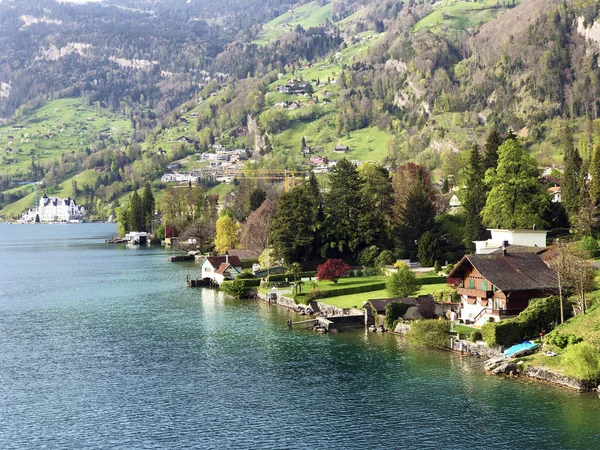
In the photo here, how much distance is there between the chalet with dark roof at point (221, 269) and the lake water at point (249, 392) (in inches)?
980

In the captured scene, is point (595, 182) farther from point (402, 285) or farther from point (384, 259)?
point (402, 285)

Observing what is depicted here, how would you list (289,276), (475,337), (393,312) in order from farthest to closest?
(289,276), (393,312), (475,337)

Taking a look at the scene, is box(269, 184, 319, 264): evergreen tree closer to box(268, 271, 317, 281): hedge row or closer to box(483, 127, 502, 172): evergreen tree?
box(268, 271, 317, 281): hedge row

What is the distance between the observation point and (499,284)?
6481 centimetres

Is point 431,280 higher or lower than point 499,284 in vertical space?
lower

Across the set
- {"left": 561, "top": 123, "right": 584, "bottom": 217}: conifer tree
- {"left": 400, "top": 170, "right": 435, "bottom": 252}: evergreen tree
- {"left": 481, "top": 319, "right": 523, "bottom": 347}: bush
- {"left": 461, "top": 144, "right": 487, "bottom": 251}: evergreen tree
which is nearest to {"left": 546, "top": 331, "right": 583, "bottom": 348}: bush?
{"left": 481, "top": 319, "right": 523, "bottom": 347}: bush

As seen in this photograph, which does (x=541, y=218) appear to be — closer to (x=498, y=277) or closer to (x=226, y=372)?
(x=498, y=277)

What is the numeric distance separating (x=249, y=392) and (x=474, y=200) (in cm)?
6265

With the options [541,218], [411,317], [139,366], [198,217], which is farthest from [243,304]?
[198,217]

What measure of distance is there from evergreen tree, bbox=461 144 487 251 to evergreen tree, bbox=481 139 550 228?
523 cm

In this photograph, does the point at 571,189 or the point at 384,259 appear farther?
the point at 571,189

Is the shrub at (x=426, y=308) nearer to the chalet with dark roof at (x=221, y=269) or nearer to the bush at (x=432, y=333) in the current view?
the bush at (x=432, y=333)

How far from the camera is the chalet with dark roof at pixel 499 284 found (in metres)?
64.8

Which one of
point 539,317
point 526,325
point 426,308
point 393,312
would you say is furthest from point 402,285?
point 526,325
